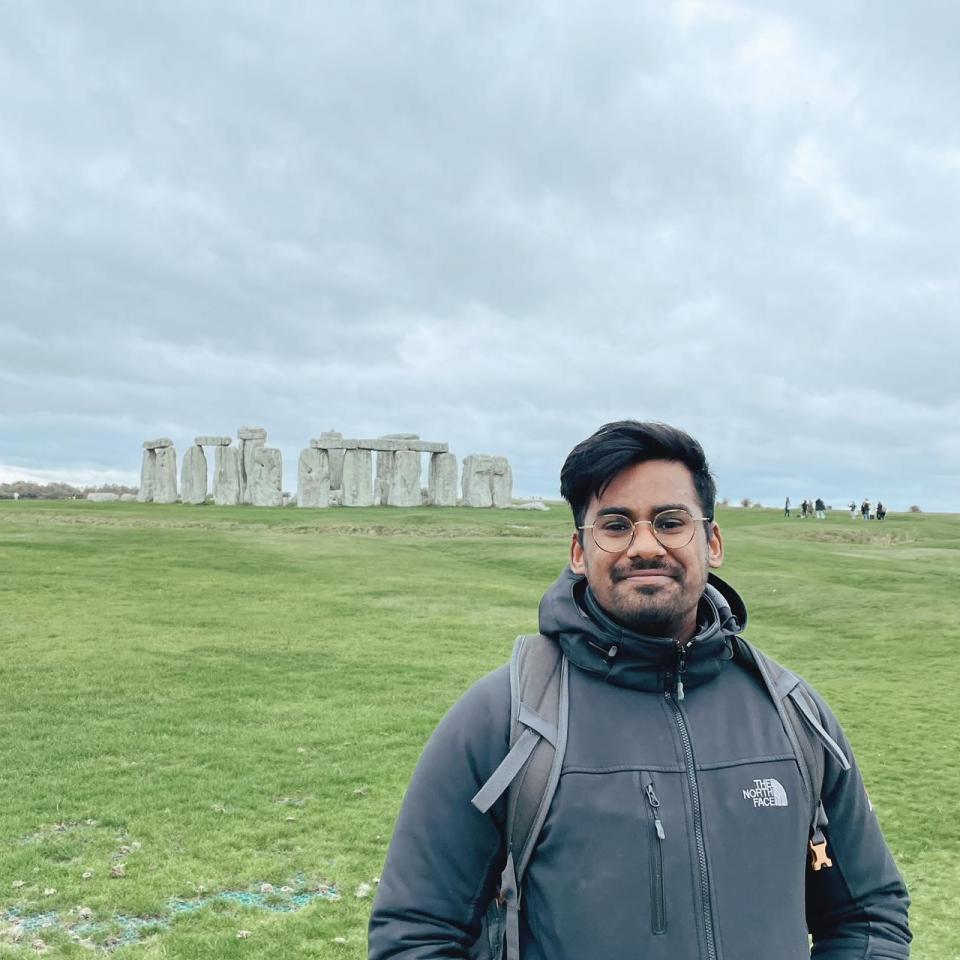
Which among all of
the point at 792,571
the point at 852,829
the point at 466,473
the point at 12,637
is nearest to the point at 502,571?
the point at 792,571

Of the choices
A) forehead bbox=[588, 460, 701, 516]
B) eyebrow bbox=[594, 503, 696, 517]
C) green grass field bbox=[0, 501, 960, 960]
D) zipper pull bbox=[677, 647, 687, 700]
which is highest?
forehead bbox=[588, 460, 701, 516]

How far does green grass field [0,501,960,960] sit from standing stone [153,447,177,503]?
2696cm

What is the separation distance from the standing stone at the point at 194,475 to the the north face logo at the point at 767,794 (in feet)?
177

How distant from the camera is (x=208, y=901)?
6523mm

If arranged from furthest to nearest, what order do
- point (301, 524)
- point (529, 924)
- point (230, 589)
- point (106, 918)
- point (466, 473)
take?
point (466, 473), point (301, 524), point (230, 589), point (106, 918), point (529, 924)

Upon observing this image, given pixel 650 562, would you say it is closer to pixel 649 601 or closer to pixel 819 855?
pixel 649 601

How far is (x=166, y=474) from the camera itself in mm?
56094

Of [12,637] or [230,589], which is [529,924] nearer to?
[12,637]

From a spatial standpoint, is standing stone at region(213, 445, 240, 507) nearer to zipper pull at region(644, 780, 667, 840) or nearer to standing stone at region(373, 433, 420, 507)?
standing stone at region(373, 433, 420, 507)

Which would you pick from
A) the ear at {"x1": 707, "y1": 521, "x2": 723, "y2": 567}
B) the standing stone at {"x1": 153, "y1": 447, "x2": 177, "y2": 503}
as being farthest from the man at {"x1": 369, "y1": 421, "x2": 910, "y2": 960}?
the standing stone at {"x1": 153, "y1": 447, "x2": 177, "y2": 503}

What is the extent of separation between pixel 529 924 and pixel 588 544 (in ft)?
3.46

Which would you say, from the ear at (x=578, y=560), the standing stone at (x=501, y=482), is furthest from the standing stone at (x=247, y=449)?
the ear at (x=578, y=560)

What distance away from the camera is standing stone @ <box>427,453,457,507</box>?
5500 centimetres

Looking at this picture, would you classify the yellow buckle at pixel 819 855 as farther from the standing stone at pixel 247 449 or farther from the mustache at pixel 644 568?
the standing stone at pixel 247 449
